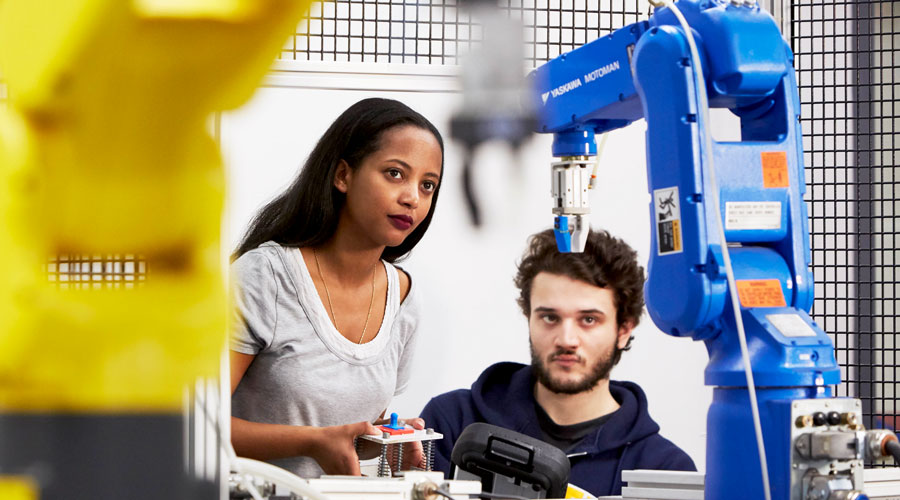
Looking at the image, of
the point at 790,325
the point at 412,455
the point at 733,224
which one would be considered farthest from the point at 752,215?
the point at 412,455

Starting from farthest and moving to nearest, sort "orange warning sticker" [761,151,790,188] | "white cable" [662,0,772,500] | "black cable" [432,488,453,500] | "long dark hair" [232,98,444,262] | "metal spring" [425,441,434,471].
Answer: "long dark hair" [232,98,444,262]
"metal spring" [425,441,434,471]
"orange warning sticker" [761,151,790,188]
"white cable" [662,0,772,500]
"black cable" [432,488,453,500]

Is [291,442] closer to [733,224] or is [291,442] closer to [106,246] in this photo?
[733,224]

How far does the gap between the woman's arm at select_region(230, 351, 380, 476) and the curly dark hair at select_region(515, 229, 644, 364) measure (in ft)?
2.19

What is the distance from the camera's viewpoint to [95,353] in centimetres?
28

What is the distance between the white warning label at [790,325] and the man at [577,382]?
3.32ft

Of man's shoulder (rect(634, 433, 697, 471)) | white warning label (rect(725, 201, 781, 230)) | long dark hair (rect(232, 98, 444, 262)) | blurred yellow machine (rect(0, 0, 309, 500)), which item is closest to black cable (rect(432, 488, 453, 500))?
white warning label (rect(725, 201, 781, 230))

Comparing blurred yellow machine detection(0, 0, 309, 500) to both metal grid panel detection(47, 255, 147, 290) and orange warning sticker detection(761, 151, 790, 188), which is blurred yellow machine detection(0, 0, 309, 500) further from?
orange warning sticker detection(761, 151, 790, 188)

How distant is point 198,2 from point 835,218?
2091 mm

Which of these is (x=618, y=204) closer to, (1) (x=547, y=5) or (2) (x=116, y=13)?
(1) (x=547, y=5)

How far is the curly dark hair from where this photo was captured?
215 centimetres

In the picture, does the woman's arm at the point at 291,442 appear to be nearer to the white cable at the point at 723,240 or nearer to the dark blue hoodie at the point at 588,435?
the dark blue hoodie at the point at 588,435

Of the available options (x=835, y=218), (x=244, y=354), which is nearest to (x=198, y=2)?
(x=244, y=354)

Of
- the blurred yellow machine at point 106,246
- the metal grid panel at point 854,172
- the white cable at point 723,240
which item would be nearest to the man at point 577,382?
the metal grid panel at point 854,172

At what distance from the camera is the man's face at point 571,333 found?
2.15 meters
